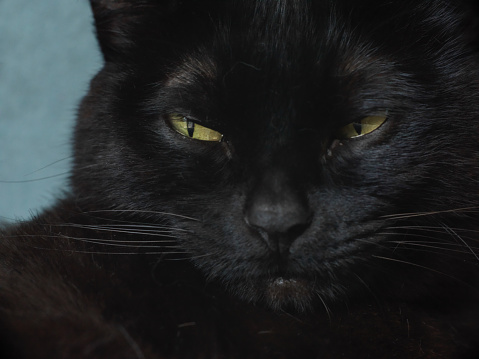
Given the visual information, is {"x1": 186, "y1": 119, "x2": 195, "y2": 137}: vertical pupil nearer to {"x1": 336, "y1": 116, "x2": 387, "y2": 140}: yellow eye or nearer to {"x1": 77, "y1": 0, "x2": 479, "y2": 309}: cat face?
{"x1": 77, "y1": 0, "x2": 479, "y2": 309}: cat face

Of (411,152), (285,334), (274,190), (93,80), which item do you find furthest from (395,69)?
(93,80)

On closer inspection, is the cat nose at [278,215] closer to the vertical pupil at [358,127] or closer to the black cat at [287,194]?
the black cat at [287,194]

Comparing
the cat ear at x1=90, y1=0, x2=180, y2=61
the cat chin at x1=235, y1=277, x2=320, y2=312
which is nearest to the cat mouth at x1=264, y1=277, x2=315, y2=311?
the cat chin at x1=235, y1=277, x2=320, y2=312

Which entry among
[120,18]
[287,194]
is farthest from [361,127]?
[120,18]

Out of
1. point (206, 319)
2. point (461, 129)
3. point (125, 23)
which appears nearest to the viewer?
point (206, 319)

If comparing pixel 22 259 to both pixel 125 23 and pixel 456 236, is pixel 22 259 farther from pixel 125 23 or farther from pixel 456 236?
pixel 456 236

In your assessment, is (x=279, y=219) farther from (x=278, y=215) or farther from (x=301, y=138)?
(x=301, y=138)
